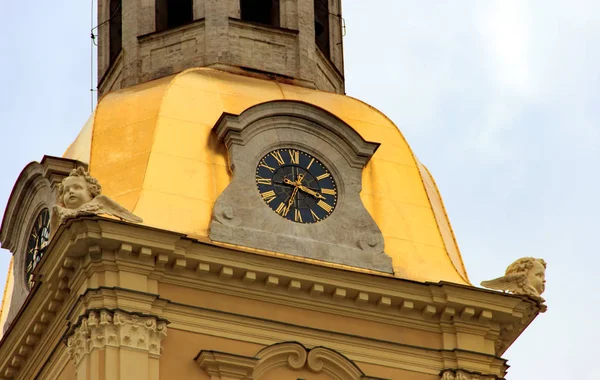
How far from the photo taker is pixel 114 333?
39969mm

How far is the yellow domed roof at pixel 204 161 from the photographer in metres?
42.0

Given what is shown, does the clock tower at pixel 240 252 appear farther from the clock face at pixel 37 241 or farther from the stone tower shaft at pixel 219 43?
the stone tower shaft at pixel 219 43

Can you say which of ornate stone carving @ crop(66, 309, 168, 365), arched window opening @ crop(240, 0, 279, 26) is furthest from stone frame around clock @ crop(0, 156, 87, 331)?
arched window opening @ crop(240, 0, 279, 26)

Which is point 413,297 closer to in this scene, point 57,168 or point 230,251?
point 230,251

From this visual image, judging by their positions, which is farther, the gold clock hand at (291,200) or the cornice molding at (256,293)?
the gold clock hand at (291,200)

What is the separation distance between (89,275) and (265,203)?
3.57 meters

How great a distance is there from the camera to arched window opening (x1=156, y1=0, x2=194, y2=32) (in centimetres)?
4694

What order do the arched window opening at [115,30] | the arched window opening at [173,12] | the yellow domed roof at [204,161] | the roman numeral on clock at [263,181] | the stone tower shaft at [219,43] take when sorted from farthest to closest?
1. the arched window opening at [115,30]
2. the arched window opening at [173,12]
3. the stone tower shaft at [219,43]
4. the roman numeral on clock at [263,181]
5. the yellow domed roof at [204,161]

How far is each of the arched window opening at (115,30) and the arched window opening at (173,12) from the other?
0.87 meters

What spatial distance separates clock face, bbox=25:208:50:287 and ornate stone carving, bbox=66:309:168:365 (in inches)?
110

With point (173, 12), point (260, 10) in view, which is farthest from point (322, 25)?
point (173, 12)

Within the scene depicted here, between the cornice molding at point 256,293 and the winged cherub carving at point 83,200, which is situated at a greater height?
the winged cherub carving at point 83,200

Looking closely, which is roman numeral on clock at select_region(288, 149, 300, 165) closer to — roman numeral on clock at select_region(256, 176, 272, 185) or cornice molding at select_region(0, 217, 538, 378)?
roman numeral on clock at select_region(256, 176, 272, 185)

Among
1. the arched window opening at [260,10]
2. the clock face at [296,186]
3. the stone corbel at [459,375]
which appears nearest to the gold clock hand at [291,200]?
the clock face at [296,186]
